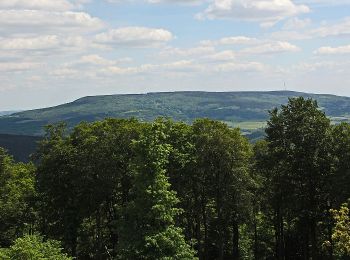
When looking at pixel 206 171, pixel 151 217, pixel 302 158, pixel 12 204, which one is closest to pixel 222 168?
pixel 206 171

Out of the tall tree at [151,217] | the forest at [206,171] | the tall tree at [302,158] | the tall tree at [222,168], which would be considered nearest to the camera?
the tall tree at [151,217]

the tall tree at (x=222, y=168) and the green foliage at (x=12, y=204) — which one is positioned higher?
the tall tree at (x=222, y=168)

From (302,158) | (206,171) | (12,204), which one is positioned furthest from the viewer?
(12,204)

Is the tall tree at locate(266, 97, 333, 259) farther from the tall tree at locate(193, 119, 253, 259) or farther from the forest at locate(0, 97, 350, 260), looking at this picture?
the tall tree at locate(193, 119, 253, 259)

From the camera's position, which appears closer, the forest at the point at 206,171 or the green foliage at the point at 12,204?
the forest at the point at 206,171

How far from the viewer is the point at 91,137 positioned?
143 ft

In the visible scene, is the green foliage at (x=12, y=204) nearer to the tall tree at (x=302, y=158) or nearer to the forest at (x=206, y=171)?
the forest at (x=206, y=171)

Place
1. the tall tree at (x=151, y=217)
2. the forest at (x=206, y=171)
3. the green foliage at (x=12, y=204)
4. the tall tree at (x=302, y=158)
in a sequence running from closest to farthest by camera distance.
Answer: the tall tree at (x=151, y=217), the forest at (x=206, y=171), the tall tree at (x=302, y=158), the green foliage at (x=12, y=204)

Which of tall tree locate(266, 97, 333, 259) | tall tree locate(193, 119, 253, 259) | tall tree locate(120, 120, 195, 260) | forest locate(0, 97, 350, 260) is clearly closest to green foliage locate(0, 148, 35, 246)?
forest locate(0, 97, 350, 260)

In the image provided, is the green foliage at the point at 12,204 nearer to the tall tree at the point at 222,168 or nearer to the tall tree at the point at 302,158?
the tall tree at the point at 222,168

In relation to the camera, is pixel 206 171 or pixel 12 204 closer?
pixel 206 171

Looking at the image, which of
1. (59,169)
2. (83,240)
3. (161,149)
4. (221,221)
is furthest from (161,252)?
(83,240)

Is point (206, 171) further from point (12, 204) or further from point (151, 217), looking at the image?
point (12, 204)

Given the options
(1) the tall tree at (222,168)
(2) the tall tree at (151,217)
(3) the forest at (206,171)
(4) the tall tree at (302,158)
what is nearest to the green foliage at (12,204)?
(3) the forest at (206,171)
